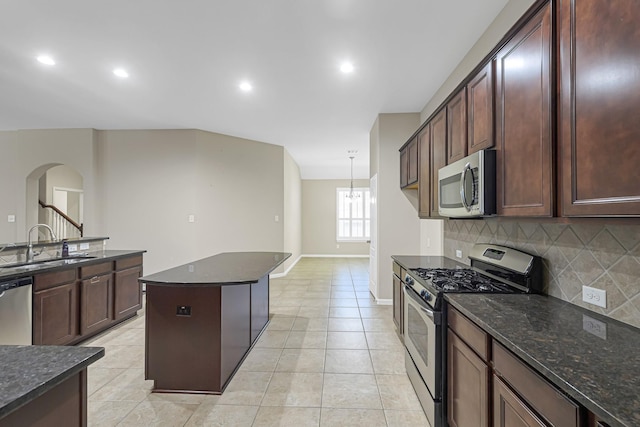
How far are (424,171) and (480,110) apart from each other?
1262 millimetres

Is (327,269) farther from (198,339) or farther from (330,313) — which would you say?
(198,339)

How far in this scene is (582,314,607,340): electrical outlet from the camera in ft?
3.85

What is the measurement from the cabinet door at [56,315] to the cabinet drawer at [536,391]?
11.6 feet

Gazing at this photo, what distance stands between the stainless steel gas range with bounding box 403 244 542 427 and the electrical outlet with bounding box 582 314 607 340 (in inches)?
17.1

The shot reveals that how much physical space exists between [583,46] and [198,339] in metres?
2.76

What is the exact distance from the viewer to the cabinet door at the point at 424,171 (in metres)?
3.01

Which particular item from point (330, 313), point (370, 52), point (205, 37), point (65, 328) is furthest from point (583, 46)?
point (65, 328)

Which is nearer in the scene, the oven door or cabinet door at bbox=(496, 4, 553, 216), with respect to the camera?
cabinet door at bbox=(496, 4, 553, 216)

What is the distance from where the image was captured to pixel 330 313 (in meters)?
4.12

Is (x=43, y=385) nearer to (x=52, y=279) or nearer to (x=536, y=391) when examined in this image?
(x=536, y=391)

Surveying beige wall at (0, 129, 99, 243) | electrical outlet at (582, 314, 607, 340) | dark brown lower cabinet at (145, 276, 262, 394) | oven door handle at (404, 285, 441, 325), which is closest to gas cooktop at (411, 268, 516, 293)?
oven door handle at (404, 285, 441, 325)

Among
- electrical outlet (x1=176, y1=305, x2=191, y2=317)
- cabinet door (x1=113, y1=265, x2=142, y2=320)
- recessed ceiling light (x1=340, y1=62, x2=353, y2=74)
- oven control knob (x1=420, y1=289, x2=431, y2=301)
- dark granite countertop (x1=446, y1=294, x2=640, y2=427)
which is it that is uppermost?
recessed ceiling light (x1=340, y1=62, x2=353, y2=74)

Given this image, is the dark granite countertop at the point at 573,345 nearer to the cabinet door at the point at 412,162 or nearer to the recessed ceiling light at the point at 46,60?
the cabinet door at the point at 412,162

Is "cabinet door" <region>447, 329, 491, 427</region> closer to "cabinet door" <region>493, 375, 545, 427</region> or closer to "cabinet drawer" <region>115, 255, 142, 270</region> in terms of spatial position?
"cabinet door" <region>493, 375, 545, 427</region>
